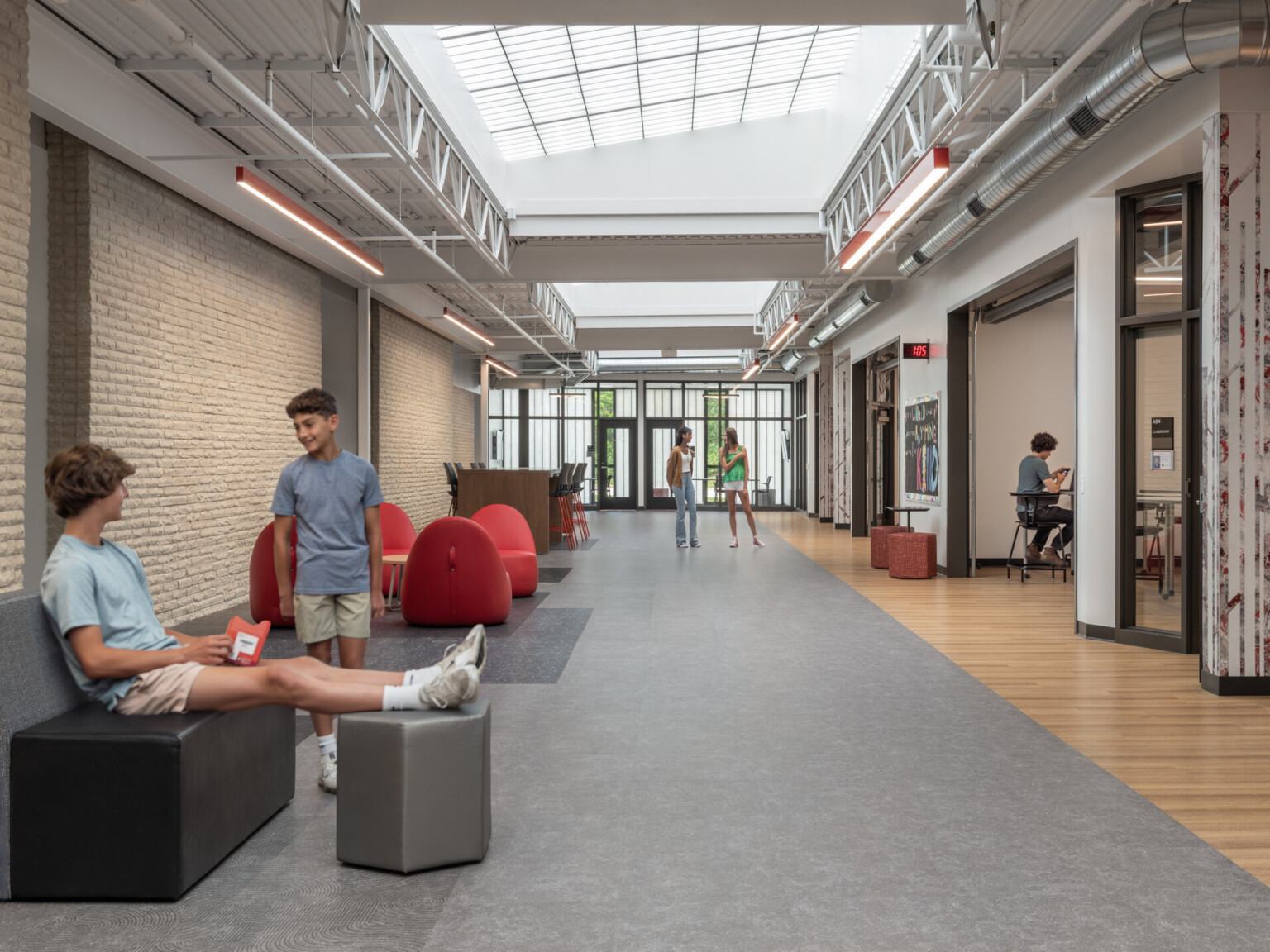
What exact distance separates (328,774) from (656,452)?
2189cm

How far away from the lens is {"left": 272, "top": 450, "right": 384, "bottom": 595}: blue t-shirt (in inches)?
142

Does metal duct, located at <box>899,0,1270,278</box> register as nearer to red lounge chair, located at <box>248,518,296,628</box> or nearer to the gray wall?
red lounge chair, located at <box>248,518,296,628</box>

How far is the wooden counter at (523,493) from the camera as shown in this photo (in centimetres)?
1291

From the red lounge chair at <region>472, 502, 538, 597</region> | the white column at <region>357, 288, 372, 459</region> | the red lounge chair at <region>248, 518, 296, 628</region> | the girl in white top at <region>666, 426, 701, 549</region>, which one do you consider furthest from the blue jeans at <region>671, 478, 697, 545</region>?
the red lounge chair at <region>248, 518, 296, 628</region>

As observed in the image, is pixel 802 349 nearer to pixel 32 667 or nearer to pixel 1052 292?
pixel 1052 292

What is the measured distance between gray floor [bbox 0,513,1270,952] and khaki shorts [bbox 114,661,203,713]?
505 millimetres

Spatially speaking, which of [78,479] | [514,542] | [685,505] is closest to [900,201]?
[514,542]

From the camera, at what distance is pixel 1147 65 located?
4742mm

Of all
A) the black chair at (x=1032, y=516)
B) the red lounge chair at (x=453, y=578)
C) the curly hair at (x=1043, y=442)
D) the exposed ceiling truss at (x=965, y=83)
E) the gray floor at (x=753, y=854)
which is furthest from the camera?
the curly hair at (x=1043, y=442)

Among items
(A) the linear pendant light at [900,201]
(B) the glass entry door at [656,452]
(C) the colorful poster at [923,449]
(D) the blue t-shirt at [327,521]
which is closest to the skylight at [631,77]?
(A) the linear pendant light at [900,201]

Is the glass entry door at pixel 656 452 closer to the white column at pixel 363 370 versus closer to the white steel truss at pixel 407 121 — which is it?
the white column at pixel 363 370

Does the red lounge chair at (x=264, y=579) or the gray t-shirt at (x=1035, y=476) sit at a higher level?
the gray t-shirt at (x=1035, y=476)

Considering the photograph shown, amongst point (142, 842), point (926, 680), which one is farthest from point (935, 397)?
point (142, 842)

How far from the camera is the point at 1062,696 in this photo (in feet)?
16.4
